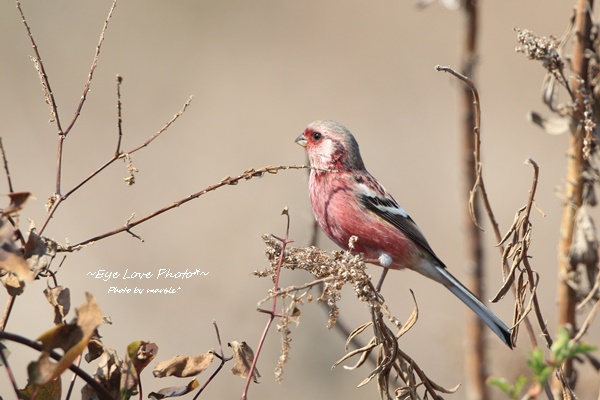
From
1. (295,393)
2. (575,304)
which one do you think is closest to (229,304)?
(295,393)

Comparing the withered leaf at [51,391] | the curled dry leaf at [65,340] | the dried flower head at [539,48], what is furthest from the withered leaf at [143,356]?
the dried flower head at [539,48]

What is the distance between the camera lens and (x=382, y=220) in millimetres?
4520

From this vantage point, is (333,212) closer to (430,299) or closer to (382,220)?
(382,220)

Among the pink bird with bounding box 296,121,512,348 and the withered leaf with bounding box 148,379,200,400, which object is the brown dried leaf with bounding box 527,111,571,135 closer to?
the pink bird with bounding box 296,121,512,348

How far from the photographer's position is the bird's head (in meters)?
4.76

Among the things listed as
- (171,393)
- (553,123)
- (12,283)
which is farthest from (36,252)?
(553,123)

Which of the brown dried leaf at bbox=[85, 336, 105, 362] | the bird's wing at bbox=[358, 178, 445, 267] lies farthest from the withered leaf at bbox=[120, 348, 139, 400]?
the bird's wing at bbox=[358, 178, 445, 267]

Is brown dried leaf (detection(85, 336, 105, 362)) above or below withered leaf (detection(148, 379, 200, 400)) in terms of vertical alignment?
above

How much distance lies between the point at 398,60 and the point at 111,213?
4693mm

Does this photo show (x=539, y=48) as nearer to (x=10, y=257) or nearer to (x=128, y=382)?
(x=128, y=382)

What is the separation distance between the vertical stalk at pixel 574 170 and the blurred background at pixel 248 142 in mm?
3018

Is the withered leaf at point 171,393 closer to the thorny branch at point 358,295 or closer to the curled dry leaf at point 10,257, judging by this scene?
the thorny branch at point 358,295

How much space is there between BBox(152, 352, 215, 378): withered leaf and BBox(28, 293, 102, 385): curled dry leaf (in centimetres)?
45

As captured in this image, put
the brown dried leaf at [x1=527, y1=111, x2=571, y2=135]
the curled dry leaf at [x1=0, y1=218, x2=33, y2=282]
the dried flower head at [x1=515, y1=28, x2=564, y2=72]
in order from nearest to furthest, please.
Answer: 1. the curled dry leaf at [x1=0, y1=218, x2=33, y2=282]
2. the dried flower head at [x1=515, y1=28, x2=564, y2=72]
3. the brown dried leaf at [x1=527, y1=111, x2=571, y2=135]
